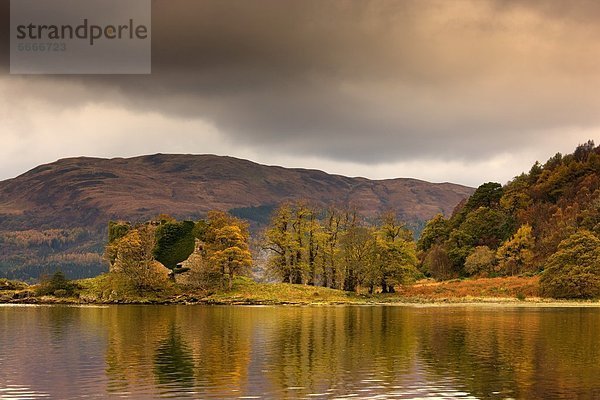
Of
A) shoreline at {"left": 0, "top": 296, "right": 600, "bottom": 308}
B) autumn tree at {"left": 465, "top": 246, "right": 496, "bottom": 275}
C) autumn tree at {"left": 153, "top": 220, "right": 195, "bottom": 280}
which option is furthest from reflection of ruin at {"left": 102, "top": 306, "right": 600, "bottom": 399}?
autumn tree at {"left": 465, "top": 246, "right": 496, "bottom": 275}

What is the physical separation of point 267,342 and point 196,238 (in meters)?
59.0

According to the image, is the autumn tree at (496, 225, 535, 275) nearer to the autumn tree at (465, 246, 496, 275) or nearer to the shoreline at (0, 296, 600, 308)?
the autumn tree at (465, 246, 496, 275)

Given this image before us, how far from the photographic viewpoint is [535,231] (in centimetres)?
13462

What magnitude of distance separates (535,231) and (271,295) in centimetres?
6383

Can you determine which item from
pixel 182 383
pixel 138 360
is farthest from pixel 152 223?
pixel 182 383

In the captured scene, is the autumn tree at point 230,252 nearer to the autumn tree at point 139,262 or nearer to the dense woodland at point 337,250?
the dense woodland at point 337,250

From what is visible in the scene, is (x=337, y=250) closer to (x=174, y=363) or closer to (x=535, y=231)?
(x=535, y=231)

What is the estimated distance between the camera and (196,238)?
102 meters

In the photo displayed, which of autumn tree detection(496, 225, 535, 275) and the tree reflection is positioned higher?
autumn tree detection(496, 225, 535, 275)

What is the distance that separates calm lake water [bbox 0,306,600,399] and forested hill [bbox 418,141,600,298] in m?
35.7

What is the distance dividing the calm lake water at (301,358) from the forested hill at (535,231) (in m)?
35.7

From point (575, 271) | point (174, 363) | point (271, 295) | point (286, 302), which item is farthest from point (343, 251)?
point (174, 363)

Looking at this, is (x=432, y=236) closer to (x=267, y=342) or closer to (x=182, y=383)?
(x=267, y=342)

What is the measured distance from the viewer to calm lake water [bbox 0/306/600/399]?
27984 mm
